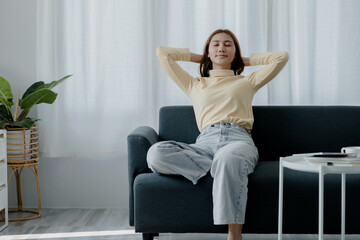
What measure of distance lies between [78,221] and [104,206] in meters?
0.42

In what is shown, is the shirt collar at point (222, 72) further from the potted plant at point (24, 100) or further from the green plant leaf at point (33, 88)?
the green plant leaf at point (33, 88)

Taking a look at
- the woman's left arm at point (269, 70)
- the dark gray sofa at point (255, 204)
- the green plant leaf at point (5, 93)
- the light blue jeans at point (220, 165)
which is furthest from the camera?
the green plant leaf at point (5, 93)

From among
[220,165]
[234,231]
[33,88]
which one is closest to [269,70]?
[220,165]

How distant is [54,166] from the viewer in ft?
12.4

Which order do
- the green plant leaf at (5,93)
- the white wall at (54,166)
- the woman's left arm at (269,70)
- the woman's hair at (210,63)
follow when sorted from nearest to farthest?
the woman's left arm at (269,70), the woman's hair at (210,63), the green plant leaf at (5,93), the white wall at (54,166)

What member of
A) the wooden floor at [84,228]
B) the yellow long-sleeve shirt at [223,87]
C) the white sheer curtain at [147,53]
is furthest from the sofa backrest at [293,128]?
the wooden floor at [84,228]

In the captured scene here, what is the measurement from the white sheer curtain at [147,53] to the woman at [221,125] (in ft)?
1.27

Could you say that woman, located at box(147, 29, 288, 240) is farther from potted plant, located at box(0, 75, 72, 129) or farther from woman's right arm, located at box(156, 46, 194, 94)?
potted plant, located at box(0, 75, 72, 129)

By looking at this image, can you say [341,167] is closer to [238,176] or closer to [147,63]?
[238,176]

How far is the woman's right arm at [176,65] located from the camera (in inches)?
125

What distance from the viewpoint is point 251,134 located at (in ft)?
10.4

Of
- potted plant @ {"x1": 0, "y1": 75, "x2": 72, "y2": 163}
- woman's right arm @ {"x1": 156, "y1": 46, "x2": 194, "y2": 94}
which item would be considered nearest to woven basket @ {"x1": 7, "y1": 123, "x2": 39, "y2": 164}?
potted plant @ {"x1": 0, "y1": 75, "x2": 72, "y2": 163}

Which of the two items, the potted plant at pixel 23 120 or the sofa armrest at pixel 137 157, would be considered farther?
the potted plant at pixel 23 120

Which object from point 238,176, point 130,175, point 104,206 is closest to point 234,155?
point 238,176
